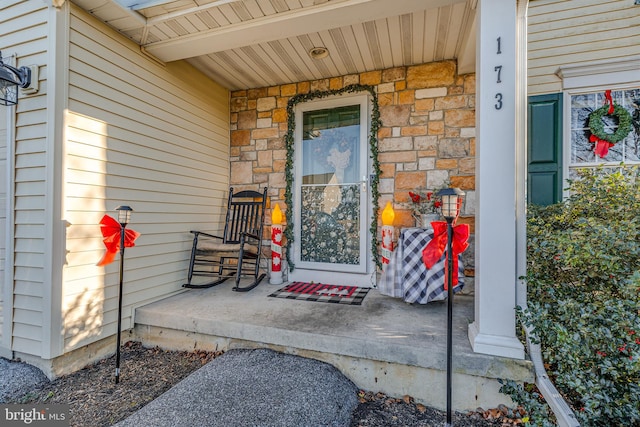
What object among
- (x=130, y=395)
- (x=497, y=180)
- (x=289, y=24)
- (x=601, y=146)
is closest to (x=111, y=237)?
(x=130, y=395)

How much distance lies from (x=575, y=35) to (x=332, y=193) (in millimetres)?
2867

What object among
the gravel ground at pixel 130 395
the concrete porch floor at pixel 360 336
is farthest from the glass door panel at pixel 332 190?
the gravel ground at pixel 130 395

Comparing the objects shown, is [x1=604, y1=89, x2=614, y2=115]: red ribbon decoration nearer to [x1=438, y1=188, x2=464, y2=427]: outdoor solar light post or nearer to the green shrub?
the green shrub

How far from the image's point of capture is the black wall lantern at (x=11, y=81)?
190 cm

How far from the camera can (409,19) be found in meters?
2.36

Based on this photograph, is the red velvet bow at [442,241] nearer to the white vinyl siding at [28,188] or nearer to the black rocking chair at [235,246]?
the black rocking chair at [235,246]

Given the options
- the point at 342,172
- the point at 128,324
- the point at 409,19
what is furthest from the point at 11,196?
the point at 409,19

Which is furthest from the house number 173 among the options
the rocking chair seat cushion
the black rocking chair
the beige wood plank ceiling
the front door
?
the rocking chair seat cushion

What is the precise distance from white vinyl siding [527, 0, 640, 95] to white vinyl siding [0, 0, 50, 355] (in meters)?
4.20

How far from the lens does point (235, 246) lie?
121 inches

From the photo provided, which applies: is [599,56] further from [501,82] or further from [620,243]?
[620,243]

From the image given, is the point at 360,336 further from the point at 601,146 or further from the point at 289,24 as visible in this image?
the point at 601,146

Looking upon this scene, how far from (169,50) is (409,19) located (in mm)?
2057

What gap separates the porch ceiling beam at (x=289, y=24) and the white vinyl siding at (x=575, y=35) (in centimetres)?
166
